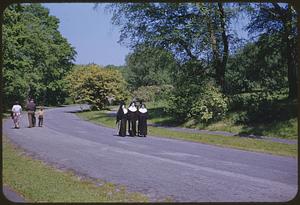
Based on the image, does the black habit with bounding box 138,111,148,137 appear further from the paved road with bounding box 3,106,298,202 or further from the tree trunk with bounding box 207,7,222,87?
the tree trunk with bounding box 207,7,222,87

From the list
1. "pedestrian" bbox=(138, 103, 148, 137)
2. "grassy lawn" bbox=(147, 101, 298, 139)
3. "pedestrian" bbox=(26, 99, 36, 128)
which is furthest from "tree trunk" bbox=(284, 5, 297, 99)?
"pedestrian" bbox=(26, 99, 36, 128)

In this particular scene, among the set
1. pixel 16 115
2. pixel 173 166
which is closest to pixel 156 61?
pixel 16 115

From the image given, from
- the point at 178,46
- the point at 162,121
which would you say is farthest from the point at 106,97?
the point at 178,46

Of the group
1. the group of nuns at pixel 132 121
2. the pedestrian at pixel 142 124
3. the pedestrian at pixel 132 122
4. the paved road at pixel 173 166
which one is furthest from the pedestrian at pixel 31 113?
the pedestrian at pixel 142 124

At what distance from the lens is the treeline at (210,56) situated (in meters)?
21.4

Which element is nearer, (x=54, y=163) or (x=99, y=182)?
(x=99, y=182)

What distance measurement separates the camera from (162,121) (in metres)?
24.8

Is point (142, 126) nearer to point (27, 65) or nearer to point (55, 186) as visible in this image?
point (55, 186)

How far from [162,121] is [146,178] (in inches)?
621

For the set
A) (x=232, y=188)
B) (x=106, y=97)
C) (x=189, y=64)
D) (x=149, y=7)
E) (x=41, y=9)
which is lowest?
(x=232, y=188)

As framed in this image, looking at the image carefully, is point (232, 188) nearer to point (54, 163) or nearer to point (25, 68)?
point (54, 163)

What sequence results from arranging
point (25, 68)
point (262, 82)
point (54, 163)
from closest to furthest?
1. point (54, 163)
2. point (262, 82)
3. point (25, 68)

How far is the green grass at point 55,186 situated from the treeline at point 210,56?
43.3 ft

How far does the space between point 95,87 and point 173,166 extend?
16951 mm
